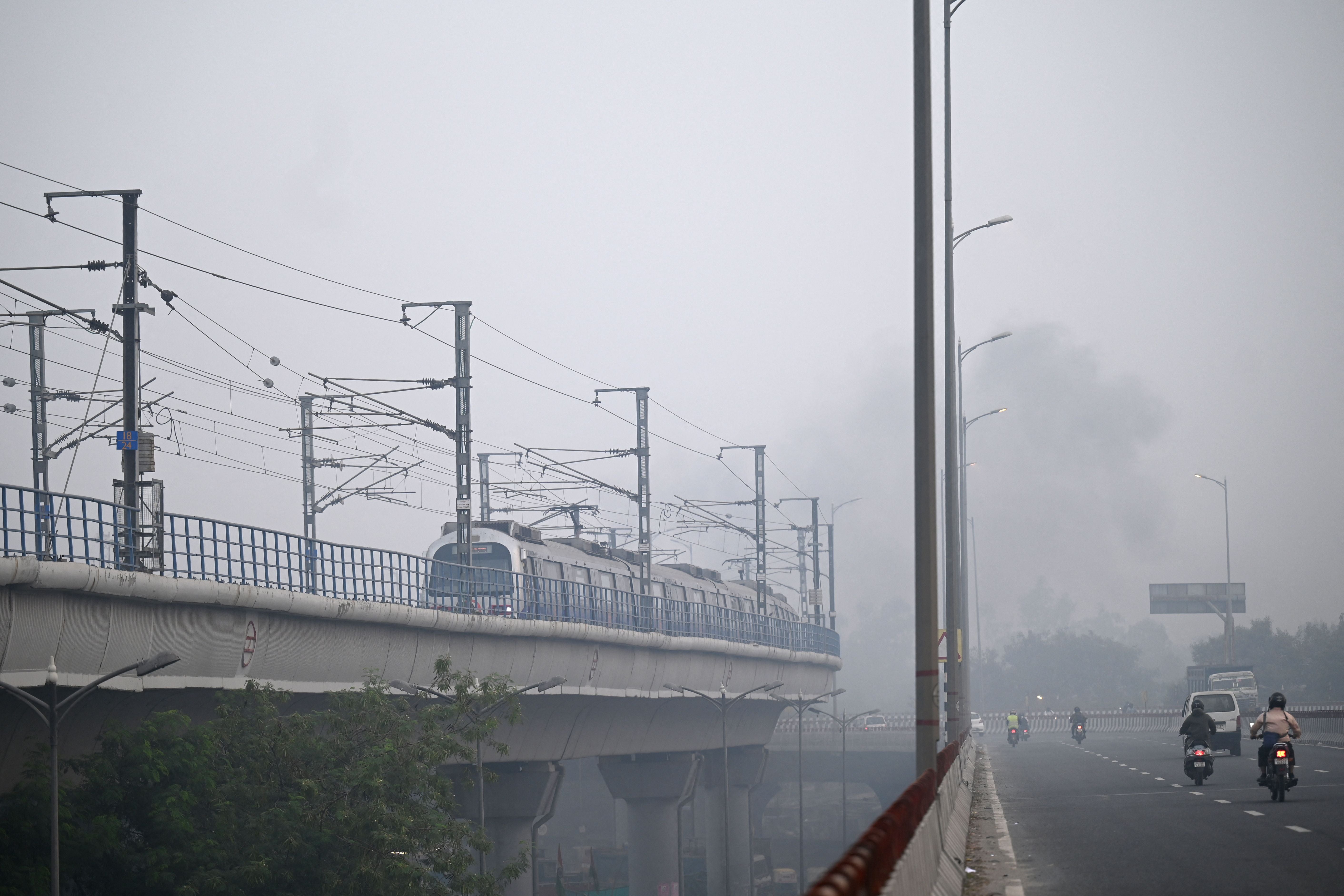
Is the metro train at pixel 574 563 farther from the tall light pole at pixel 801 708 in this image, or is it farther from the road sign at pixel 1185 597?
the road sign at pixel 1185 597

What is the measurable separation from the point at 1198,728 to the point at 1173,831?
10.6 metres

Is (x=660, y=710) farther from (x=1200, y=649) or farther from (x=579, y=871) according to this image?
(x=1200, y=649)

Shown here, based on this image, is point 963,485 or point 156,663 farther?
point 963,485

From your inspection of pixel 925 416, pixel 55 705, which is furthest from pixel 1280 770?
pixel 55 705

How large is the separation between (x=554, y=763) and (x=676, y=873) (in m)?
16.4

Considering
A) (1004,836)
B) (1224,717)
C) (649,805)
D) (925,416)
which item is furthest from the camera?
(649,805)

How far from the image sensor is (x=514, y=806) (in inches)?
1617

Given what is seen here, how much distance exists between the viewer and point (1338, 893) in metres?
12.4

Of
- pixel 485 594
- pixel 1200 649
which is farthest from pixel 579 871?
pixel 1200 649

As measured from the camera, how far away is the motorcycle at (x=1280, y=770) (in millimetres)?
22594

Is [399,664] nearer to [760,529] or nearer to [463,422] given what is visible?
[463,422]

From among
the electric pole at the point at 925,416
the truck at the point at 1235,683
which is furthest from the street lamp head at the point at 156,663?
the truck at the point at 1235,683

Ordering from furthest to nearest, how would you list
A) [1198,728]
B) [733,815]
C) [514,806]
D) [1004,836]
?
[733,815] → [514,806] → [1198,728] → [1004,836]

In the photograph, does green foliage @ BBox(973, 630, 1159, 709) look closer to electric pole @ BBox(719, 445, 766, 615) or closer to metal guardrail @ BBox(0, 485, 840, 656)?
electric pole @ BBox(719, 445, 766, 615)
